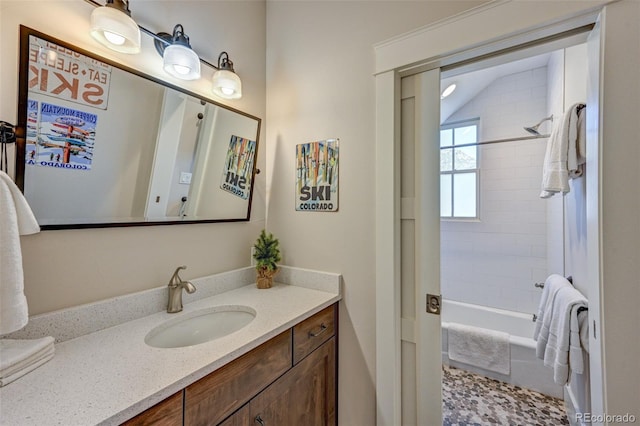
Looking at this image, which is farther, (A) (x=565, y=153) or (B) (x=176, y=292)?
(A) (x=565, y=153)

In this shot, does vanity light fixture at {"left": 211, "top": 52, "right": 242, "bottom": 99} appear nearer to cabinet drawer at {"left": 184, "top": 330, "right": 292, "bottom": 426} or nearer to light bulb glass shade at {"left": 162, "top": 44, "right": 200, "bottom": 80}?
light bulb glass shade at {"left": 162, "top": 44, "right": 200, "bottom": 80}

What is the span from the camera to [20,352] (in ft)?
2.25

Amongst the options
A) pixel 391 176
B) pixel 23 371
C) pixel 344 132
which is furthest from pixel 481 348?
pixel 23 371

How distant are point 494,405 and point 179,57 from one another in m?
2.73

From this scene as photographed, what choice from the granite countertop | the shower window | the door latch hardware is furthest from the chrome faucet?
the shower window

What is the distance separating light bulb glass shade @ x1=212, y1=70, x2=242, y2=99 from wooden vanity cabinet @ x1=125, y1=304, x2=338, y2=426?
3.90ft

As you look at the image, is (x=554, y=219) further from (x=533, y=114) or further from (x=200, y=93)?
(x=200, y=93)

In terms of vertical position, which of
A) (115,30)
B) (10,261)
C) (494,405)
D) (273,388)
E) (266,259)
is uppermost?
(115,30)

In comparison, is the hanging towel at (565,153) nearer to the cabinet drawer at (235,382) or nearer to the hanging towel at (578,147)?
the hanging towel at (578,147)

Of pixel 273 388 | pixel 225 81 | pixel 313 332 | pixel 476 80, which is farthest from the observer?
pixel 476 80

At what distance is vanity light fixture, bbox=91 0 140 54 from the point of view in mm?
871

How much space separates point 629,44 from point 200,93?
1.61 metres

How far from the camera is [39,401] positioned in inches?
22.6

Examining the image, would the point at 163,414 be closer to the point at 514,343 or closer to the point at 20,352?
the point at 20,352
